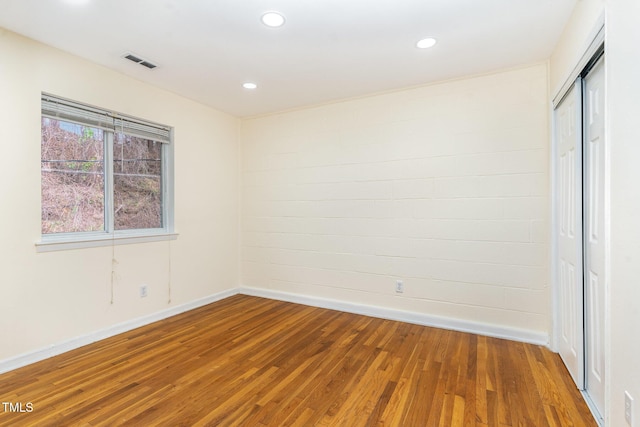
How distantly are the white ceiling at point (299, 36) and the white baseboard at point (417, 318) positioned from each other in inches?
101

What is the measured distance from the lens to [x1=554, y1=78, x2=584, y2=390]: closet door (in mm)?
2090

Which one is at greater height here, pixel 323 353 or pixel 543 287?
pixel 543 287

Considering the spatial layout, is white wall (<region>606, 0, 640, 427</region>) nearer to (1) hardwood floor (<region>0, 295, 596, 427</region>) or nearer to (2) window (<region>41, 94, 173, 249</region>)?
(1) hardwood floor (<region>0, 295, 596, 427</region>)

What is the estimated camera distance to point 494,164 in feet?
9.89

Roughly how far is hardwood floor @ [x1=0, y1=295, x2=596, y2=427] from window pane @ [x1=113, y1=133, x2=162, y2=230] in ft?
3.98

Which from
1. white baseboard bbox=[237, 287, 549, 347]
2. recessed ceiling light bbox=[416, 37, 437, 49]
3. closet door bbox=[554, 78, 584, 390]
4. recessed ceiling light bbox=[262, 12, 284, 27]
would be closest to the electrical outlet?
closet door bbox=[554, 78, 584, 390]

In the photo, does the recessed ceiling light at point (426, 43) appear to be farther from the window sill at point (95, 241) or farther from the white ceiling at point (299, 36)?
the window sill at point (95, 241)

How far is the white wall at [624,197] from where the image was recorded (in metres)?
1.22

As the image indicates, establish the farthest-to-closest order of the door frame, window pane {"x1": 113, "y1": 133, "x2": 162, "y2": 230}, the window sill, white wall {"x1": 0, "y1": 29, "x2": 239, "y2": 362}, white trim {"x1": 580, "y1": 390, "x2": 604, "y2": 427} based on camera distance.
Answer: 1. window pane {"x1": 113, "y1": 133, "x2": 162, "y2": 230}
2. the window sill
3. white wall {"x1": 0, "y1": 29, "x2": 239, "y2": 362}
4. white trim {"x1": 580, "y1": 390, "x2": 604, "y2": 427}
5. the door frame

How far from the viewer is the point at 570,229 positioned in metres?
2.31

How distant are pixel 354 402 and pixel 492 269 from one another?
1961 millimetres

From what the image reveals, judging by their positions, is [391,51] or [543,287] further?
[543,287]

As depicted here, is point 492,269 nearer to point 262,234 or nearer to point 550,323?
point 550,323

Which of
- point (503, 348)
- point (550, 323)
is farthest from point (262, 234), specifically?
point (550, 323)
